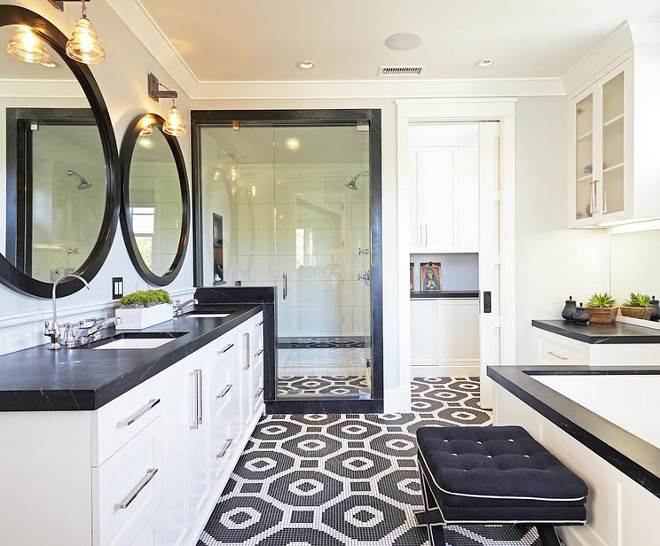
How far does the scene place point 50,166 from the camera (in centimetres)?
173

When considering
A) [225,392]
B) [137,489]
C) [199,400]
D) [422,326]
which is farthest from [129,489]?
[422,326]

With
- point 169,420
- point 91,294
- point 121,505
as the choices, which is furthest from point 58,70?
point 121,505

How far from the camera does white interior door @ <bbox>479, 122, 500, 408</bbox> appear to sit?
3.52 m

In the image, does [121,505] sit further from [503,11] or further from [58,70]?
[503,11]

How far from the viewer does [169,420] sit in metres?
1.54

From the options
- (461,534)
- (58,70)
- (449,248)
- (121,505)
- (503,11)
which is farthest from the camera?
(449,248)

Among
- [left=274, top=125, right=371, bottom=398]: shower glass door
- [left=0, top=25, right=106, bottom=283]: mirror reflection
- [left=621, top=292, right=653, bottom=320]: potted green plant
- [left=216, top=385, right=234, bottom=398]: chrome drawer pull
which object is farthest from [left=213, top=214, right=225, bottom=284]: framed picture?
[left=621, top=292, right=653, bottom=320]: potted green plant

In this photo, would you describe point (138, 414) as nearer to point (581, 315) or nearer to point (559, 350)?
point (559, 350)

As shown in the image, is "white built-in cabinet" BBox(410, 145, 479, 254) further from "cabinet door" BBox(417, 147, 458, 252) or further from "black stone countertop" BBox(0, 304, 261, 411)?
"black stone countertop" BBox(0, 304, 261, 411)

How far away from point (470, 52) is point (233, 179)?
6.60 feet

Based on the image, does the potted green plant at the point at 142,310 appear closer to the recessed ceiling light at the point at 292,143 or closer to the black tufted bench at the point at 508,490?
the black tufted bench at the point at 508,490

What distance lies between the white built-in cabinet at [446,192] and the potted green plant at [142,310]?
2794 mm

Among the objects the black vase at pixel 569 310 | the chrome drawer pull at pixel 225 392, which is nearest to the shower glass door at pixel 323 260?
the chrome drawer pull at pixel 225 392

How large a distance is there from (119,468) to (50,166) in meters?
1.21
